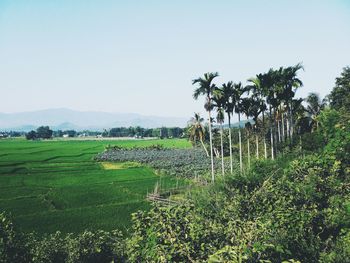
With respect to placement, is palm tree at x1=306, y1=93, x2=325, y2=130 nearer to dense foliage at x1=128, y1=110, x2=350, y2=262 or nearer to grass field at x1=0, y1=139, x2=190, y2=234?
grass field at x1=0, y1=139, x2=190, y2=234

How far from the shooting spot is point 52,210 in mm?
39500

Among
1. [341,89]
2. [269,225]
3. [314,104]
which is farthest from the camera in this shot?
[314,104]

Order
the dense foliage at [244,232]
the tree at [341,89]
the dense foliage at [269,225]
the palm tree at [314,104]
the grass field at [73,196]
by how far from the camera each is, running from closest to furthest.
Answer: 1. the dense foliage at [269,225]
2. the dense foliage at [244,232]
3. the grass field at [73,196]
4. the tree at [341,89]
5. the palm tree at [314,104]

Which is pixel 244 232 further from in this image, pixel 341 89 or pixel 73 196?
pixel 341 89

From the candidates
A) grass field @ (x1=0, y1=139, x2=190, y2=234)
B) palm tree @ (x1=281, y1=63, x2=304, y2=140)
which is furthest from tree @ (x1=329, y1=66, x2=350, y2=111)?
grass field @ (x1=0, y1=139, x2=190, y2=234)

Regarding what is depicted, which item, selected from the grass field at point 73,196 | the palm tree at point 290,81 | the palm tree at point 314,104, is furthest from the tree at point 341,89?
the grass field at point 73,196

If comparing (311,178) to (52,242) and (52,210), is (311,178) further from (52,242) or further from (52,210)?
(52,210)

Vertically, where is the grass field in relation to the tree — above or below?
below

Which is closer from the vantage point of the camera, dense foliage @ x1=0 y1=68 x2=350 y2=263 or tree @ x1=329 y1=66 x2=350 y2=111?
dense foliage @ x1=0 y1=68 x2=350 y2=263

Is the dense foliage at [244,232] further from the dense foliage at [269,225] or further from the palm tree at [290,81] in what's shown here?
the palm tree at [290,81]

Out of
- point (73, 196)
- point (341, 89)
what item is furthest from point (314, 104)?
point (73, 196)

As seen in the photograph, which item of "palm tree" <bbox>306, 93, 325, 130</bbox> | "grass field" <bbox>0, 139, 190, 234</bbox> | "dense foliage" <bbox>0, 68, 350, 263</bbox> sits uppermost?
"palm tree" <bbox>306, 93, 325, 130</bbox>

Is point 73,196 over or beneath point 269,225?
beneath

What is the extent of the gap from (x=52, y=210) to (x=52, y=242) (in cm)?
2653
